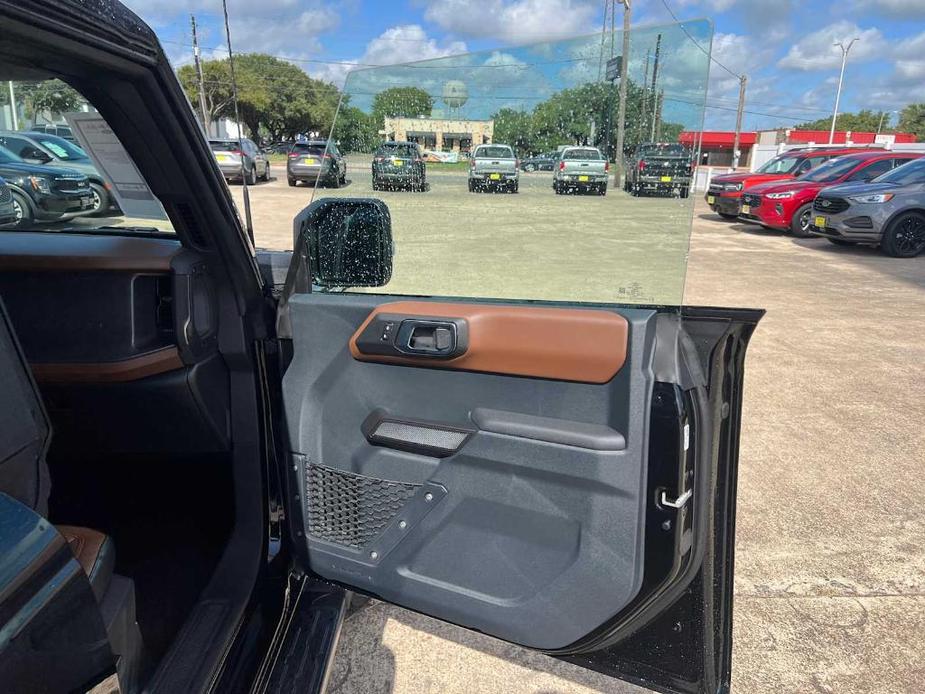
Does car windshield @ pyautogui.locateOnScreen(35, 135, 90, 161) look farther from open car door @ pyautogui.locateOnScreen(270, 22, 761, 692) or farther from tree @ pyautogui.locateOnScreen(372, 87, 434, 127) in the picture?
tree @ pyautogui.locateOnScreen(372, 87, 434, 127)

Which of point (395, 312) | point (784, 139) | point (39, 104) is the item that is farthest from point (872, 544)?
point (784, 139)

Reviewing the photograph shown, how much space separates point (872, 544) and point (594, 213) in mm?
2443

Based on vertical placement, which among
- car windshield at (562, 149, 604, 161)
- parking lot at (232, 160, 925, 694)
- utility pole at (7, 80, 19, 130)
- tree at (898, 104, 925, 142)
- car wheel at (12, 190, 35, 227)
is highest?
tree at (898, 104, 925, 142)

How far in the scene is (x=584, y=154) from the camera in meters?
1.38

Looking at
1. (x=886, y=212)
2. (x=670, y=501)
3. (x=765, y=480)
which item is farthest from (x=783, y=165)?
(x=670, y=501)

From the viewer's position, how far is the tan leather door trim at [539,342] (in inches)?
52.8

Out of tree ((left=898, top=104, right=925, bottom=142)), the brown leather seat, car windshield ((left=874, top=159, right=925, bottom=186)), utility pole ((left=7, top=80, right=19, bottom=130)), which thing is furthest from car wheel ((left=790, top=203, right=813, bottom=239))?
tree ((left=898, top=104, right=925, bottom=142))

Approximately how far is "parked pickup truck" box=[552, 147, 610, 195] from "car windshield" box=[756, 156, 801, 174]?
16.6 metres

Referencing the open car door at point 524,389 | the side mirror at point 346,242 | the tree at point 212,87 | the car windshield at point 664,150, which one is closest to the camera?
the car windshield at point 664,150

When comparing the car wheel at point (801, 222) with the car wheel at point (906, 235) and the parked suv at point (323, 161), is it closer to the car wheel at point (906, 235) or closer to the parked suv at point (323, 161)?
the car wheel at point (906, 235)

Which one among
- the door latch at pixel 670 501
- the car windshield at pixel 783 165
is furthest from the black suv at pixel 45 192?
the car windshield at pixel 783 165

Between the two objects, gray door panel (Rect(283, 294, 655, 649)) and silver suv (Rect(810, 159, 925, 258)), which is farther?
silver suv (Rect(810, 159, 925, 258))

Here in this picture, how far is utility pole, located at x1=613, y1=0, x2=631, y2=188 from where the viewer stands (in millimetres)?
1263

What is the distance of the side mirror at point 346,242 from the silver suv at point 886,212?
1145 cm
